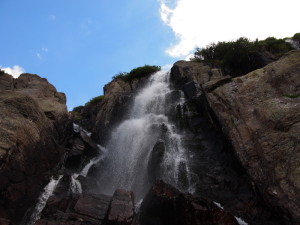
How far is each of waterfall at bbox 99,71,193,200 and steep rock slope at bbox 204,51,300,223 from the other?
168 inches

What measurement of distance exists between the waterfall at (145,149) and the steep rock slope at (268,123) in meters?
4.26

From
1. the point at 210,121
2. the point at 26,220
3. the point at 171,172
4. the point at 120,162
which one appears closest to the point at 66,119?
the point at 120,162

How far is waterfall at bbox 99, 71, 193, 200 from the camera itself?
16891 mm

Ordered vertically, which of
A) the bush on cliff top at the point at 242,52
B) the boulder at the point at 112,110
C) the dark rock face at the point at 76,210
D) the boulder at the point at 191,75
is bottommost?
the dark rock face at the point at 76,210

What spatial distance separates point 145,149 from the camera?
20.1 metres

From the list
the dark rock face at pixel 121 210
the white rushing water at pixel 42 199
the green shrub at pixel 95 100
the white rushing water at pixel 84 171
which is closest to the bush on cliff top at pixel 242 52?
the green shrub at pixel 95 100

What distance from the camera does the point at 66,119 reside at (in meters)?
23.1

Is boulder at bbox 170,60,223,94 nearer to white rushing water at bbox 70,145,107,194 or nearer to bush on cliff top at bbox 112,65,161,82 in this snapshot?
bush on cliff top at bbox 112,65,161,82

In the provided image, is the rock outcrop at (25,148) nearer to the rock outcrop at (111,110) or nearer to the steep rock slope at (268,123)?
the rock outcrop at (111,110)

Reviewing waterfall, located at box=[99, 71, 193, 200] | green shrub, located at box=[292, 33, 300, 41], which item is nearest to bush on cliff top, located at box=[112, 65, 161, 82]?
waterfall, located at box=[99, 71, 193, 200]

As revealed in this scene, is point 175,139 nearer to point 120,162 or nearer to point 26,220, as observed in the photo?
point 120,162

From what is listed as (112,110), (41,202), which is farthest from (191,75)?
(41,202)

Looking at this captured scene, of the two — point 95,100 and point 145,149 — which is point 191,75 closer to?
point 145,149

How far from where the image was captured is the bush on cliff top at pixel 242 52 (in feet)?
87.6
